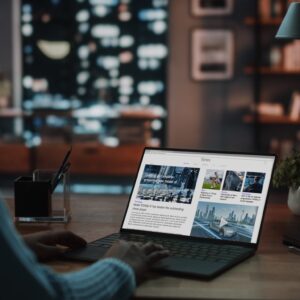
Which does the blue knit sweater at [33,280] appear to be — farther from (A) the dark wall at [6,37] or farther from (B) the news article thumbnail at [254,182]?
(A) the dark wall at [6,37]

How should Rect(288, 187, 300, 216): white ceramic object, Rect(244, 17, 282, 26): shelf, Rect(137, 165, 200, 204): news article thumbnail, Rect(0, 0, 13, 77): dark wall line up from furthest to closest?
Rect(0, 0, 13, 77): dark wall
Rect(244, 17, 282, 26): shelf
Rect(288, 187, 300, 216): white ceramic object
Rect(137, 165, 200, 204): news article thumbnail

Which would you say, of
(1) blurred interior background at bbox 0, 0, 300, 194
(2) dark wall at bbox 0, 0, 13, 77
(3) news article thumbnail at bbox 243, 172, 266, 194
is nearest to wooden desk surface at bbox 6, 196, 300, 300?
(3) news article thumbnail at bbox 243, 172, 266, 194

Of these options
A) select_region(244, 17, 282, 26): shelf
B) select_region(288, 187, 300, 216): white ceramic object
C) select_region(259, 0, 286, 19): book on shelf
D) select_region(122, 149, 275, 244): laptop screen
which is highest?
select_region(259, 0, 286, 19): book on shelf

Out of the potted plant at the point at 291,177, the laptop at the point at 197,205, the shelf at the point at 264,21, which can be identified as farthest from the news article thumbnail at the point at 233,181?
the shelf at the point at 264,21

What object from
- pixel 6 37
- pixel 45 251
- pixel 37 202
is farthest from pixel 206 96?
pixel 45 251

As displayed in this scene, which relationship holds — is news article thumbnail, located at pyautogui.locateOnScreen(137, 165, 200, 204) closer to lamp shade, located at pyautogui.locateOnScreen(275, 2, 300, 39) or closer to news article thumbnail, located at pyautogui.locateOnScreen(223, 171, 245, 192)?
news article thumbnail, located at pyautogui.locateOnScreen(223, 171, 245, 192)

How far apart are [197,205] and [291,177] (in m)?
0.45

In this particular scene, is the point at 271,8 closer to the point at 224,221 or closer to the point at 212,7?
the point at 212,7

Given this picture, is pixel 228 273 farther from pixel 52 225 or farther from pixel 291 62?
pixel 291 62

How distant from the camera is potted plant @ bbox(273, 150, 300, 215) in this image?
215 centimetres

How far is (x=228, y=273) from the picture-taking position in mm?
1559

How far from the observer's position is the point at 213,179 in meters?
1.87

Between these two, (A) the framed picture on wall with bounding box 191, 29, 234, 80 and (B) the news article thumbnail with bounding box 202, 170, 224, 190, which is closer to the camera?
(B) the news article thumbnail with bounding box 202, 170, 224, 190

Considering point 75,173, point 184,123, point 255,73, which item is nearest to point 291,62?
point 255,73
